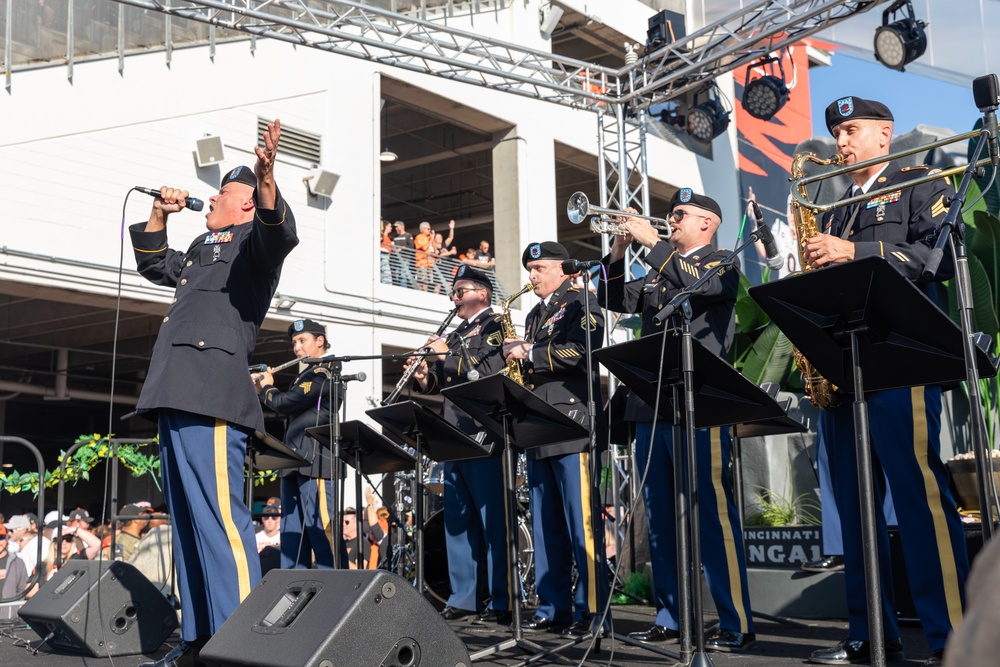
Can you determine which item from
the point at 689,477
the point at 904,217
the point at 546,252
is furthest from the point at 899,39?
the point at 689,477

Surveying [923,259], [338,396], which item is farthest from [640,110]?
[923,259]

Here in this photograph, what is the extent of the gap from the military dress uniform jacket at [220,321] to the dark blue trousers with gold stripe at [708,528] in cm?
172

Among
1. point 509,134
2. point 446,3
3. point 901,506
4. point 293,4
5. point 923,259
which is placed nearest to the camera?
point 923,259

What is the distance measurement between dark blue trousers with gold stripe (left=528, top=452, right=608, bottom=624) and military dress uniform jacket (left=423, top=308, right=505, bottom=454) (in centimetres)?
53

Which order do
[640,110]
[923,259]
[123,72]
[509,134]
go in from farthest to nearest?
[509,134] < [123,72] < [640,110] < [923,259]

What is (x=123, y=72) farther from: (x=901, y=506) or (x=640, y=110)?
(x=901, y=506)

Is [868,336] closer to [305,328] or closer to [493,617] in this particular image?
[493,617]

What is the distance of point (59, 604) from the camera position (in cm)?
453

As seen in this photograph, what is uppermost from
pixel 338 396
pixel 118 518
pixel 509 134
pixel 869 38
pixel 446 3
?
pixel 446 3

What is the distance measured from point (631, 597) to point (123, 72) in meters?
9.17

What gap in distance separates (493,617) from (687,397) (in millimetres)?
3307

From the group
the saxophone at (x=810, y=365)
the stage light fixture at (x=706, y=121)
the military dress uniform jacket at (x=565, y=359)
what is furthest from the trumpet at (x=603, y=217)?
the stage light fixture at (x=706, y=121)

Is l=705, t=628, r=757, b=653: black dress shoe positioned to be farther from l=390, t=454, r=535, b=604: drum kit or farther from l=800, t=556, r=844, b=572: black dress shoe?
l=390, t=454, r=535, b=604: drum kit

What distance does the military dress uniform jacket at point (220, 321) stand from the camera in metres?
3.65
